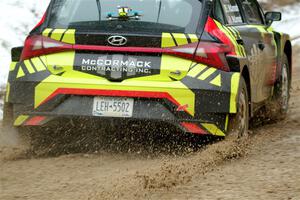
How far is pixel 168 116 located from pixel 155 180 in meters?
1.23

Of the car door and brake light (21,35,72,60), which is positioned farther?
the car door

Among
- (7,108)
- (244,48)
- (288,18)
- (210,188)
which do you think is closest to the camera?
(210,188)

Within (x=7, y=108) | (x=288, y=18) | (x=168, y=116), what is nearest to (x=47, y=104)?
(x=7, y=108)

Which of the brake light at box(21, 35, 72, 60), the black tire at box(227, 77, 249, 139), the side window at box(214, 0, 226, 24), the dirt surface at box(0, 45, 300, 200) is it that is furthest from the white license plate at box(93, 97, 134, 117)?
the side window at box(214, 0, 226, 24)

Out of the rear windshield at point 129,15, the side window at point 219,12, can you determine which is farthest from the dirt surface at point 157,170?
the side window at point 219,12

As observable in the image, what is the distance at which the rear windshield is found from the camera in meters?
7.36

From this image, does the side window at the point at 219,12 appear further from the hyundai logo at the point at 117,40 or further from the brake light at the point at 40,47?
the brake light at the point at 40,47

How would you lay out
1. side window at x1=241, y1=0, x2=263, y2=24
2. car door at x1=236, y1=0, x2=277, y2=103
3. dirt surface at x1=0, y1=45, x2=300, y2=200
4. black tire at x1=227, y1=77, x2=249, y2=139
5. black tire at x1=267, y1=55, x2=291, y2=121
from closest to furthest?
dirt surface at x1=0, y1=45, x2=300, y2=200, black tire at x1=227, y1=77, x2=249, y2=139, car door at x1=236, y1=0, x2=277, y2=103, side window at x1=241, y1=0, x2=263, y2=24, black tire at x1=267, y1=55, x2=291, y2=121

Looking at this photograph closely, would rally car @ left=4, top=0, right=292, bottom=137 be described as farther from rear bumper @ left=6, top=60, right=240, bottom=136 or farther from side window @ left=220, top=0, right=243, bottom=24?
side window @ left=220, top=0, right=243, bottom=24

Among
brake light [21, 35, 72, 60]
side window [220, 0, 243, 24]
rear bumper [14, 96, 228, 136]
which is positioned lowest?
rear bumper [14, 96, 228, 136]

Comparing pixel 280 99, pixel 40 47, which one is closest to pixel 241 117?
pixel 40 47

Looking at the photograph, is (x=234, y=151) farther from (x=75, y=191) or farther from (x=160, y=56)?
(x=75, y=191)

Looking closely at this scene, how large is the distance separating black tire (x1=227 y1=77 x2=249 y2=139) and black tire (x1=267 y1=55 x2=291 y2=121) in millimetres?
2286

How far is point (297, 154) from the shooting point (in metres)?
6.96
